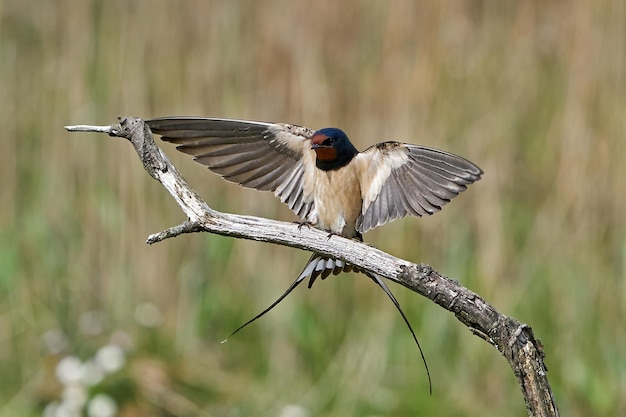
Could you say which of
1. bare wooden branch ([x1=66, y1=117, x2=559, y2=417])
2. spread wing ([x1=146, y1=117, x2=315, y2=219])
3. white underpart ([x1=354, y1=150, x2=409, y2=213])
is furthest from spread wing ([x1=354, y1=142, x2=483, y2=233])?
bare wooden branch ([x1=66, y1=117, x2=559, y2=417])

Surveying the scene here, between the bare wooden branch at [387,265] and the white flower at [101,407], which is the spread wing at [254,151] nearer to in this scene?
the bare wooden branch at [387,265]

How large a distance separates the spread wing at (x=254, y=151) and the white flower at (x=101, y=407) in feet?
5.43

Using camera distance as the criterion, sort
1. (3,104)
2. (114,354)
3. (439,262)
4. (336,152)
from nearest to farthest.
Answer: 1. (336,152)
2. (114,354)
3. (439,262)
4. (3,104)

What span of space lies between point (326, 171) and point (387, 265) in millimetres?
719

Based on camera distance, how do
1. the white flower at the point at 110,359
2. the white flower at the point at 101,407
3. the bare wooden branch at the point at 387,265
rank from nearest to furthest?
the bare wooden branch at the point at 387,265
the white flower at the point at 101,407
the white flower at the point at 110,359

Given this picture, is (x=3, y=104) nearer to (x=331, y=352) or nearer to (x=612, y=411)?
(x=331, y=352)

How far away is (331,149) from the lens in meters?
2.38

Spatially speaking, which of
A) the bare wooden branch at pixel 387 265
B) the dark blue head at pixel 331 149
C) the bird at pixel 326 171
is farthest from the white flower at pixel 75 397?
the bare wooden branch at pixel 387 265

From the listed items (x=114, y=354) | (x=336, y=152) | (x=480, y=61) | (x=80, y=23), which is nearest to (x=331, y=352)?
(x=114, y=354)

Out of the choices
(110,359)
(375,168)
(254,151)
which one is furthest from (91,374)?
(375,168)

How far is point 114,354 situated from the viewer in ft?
13.1

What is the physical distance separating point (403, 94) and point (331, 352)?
1134mm

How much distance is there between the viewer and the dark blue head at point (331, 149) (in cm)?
233

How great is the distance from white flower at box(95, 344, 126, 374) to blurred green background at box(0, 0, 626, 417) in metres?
0.05
